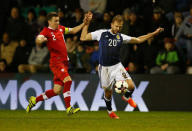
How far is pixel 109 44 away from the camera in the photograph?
438 inches

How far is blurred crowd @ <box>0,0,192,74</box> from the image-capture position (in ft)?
50.5

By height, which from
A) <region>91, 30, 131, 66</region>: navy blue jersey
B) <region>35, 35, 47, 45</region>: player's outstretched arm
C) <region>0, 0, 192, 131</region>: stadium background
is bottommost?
<region>0, 0, 192, 131</region>: stadium background


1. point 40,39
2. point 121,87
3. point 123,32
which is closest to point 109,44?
point 121,87

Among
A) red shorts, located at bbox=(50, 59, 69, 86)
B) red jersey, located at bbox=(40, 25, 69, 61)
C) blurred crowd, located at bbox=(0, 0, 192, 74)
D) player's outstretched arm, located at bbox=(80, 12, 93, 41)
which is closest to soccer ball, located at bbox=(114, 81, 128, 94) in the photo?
player's outstretched arm, located at bbox=(80, 12, 93, 41)

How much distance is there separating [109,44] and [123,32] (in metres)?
5.13

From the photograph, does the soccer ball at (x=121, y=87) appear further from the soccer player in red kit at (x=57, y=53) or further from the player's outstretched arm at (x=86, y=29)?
the soccer player in red kit at (x=57, y=53)

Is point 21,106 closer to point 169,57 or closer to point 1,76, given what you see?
point 1,76

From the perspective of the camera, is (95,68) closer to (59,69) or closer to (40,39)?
(59,69)

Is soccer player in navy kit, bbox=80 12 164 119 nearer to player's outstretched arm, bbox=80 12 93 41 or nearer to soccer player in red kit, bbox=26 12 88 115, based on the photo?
player's outstretched arm, bbox=80 12 93 41

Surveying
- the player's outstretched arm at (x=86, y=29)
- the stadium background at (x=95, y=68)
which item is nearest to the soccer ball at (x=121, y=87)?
the player's outstretched arm at (x=86, y=29)

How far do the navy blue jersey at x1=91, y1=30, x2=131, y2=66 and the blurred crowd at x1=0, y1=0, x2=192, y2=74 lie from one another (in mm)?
4107

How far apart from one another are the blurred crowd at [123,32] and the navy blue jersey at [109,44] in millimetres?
4107

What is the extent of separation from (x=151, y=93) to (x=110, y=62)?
393 centimetres

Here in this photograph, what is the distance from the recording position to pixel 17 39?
18.0 metres
